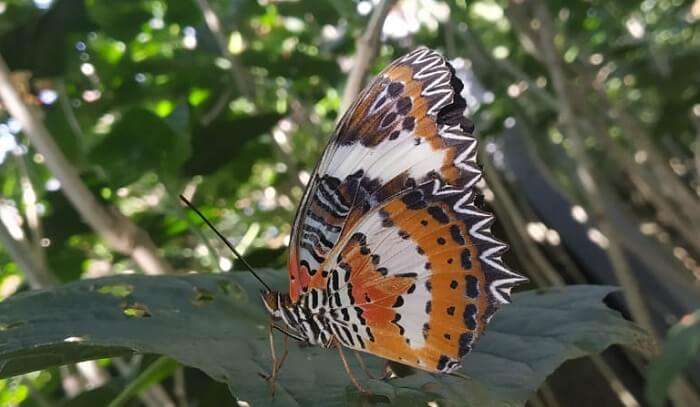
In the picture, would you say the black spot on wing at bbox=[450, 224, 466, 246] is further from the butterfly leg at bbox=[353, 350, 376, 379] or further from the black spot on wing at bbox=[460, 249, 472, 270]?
the butterfly leg at bbox=[353, 350, 376, 379]

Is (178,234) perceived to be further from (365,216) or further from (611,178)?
(611,178)

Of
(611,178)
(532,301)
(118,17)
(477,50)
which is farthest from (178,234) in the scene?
(611,178)

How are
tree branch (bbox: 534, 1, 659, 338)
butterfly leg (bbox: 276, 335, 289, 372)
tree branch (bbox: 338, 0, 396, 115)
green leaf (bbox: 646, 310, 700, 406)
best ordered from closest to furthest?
green leaf (bbox: 646, 310, 700, 406)
butterfly leg (bbox: 276, 335, 289, 372)
tree branch (bbox: 338, 0, 396, 115)
tree branch (bbox: 534, 1, 659, 338)

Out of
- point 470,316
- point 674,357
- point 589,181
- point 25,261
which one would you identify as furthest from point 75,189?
point 589,181

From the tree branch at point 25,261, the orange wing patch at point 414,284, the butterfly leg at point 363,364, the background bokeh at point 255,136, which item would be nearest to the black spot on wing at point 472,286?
the orange wing patch at point 414,284

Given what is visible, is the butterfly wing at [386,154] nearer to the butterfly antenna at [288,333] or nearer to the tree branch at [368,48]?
the butterfly antenna at [288,333]

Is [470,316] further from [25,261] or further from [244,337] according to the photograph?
[25,261]

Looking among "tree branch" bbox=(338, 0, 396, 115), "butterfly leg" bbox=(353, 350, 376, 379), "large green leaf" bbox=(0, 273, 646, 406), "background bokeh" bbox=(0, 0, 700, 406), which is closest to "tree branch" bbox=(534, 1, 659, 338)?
"background bokeh" bbox=(0, 0, 700, 406)
